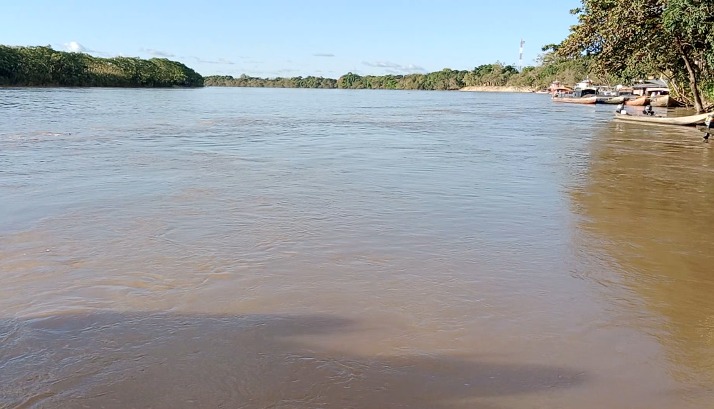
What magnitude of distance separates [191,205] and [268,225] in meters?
1.81

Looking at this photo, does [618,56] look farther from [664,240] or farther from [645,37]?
[664,240]

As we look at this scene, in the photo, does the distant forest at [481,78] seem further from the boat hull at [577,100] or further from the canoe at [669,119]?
the canoe at [669,119]

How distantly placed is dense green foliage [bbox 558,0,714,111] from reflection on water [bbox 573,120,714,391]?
21.1 ft

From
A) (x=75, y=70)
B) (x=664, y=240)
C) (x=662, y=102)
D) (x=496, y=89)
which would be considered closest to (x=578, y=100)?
(x=662, y=102)

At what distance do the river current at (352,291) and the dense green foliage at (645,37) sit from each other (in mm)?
10213

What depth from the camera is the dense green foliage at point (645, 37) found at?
63.8 feet

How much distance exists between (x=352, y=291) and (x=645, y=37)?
2363cm

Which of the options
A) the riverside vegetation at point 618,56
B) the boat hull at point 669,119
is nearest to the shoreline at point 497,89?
the riverside vegetation at point 618,56

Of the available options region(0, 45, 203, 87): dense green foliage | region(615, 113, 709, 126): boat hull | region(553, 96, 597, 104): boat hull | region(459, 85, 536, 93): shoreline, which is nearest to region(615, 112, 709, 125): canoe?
region(615, 113, 709, 126): boat hull

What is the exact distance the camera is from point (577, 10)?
29.1m

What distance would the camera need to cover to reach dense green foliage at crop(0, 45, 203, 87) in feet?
245

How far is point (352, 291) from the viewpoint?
5.43 m

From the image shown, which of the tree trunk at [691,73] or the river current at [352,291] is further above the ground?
the tree trunk at [691,73]

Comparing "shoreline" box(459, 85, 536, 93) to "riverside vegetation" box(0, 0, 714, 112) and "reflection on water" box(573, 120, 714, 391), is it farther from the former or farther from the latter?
"reflection on water" box(573, 120, 714, 391)
